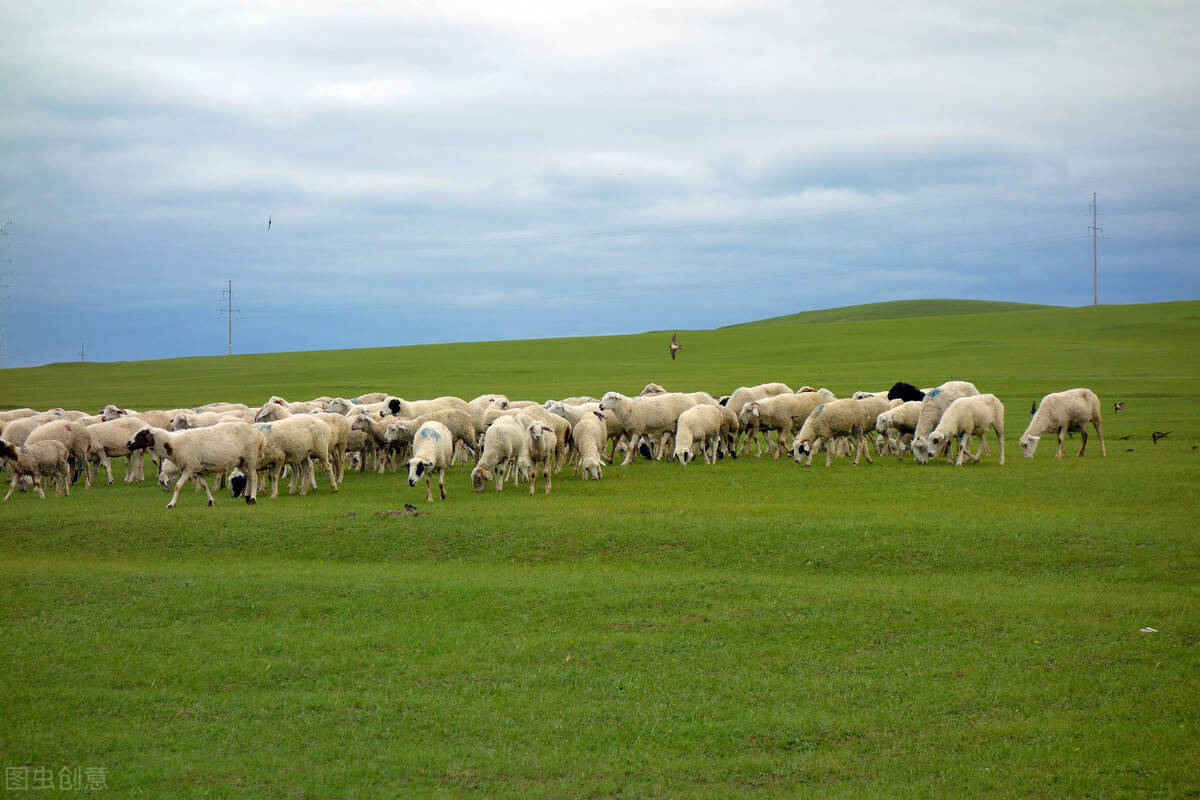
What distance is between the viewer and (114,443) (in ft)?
80.9

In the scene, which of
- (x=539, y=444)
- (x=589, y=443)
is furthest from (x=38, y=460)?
(x=589, y=443)

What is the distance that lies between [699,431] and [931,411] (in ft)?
19.9

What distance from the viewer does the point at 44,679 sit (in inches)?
425

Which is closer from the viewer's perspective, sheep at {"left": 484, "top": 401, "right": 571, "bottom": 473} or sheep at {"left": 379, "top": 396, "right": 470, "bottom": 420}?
sheep at {"left": 484, "top": 401, "right": 571, "bottom": 473}

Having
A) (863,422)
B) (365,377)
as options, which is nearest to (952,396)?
(863,422)

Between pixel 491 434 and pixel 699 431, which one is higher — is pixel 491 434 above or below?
above

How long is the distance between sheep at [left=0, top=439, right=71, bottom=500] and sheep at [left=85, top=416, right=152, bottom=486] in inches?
73.1

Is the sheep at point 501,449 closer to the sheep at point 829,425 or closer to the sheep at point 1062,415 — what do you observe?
the sheep at point 829,425

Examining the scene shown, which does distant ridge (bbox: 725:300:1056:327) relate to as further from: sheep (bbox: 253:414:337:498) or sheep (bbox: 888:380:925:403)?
sheep (bbox: 253:414:337:498)

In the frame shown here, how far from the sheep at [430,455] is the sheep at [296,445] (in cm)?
233

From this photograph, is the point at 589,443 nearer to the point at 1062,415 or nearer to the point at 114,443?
the point at 114,443

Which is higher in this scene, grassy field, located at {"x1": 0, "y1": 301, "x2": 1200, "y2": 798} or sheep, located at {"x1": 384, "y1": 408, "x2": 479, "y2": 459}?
sheep, located at {"x1": 384, "y1": 408, "x2": 479, "y2": 459}

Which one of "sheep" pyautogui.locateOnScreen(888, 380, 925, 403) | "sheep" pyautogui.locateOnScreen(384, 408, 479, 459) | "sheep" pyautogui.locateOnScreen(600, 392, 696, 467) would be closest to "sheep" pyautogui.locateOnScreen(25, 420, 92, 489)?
"sheep" pyautogui.locateOnScreen(384, 408, 479, 459)

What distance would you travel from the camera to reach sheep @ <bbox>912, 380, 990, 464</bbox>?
2358cm
